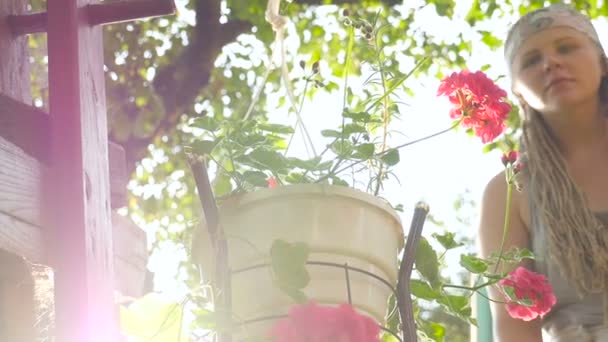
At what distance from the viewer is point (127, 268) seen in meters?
1.33

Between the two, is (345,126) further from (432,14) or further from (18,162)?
(432,14)

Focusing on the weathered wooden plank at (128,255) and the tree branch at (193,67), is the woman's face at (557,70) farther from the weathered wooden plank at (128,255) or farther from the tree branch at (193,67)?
the tree branch at (193,67)

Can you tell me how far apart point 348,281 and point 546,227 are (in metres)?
0.86

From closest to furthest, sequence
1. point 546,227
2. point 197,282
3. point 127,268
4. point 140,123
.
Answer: point 197,282 < point 127,268 < point 546,227 < point 140,123

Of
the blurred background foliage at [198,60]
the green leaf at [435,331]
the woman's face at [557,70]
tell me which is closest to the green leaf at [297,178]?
the green leaf at [435,331]

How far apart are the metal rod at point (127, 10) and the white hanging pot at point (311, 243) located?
31 centimetres

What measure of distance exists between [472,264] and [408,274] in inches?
7.5

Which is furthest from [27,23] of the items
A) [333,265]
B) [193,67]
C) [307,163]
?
[193,67]

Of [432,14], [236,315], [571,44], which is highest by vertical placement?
[432,14]

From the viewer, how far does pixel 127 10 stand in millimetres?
1147

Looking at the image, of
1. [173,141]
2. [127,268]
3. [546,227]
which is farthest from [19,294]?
[173,141]

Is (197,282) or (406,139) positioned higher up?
(406,139)

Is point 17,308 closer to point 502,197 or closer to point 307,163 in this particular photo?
point 307,163

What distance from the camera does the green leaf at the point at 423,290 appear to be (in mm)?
1017
